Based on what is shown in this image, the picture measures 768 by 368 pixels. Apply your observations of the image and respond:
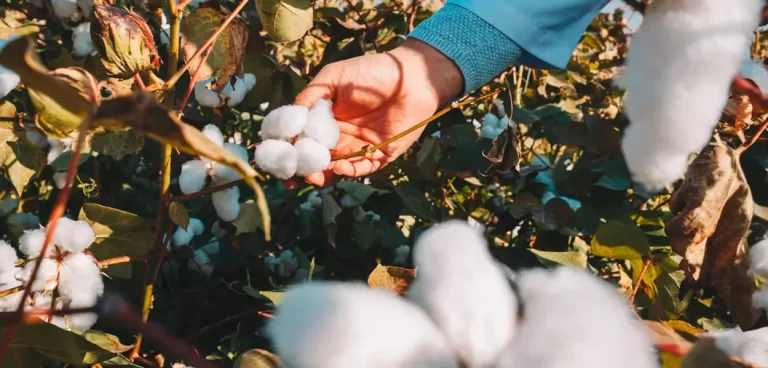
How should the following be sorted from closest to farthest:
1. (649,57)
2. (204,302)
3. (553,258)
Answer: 1. (649,57)
2. (553,258)
3. (204,302)

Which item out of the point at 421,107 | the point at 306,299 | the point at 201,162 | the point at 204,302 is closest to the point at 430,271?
the point at 306,299

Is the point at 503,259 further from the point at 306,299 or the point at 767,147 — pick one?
the point at 306,299

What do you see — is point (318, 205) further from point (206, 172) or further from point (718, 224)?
point (718, 224)

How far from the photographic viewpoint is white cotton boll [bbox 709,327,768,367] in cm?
50

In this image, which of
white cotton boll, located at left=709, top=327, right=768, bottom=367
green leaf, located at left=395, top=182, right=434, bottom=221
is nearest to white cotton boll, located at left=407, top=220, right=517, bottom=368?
white cotton boll, located at left=709, top=327, right=768, bottom=367

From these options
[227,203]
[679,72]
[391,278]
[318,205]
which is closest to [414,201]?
[318,205]

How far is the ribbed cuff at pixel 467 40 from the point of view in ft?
4.26

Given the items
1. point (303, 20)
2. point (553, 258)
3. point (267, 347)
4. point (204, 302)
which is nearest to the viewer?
point (553, 258)

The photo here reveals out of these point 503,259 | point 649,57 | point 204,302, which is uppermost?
point 649,57

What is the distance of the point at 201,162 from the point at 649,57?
65 centimetres

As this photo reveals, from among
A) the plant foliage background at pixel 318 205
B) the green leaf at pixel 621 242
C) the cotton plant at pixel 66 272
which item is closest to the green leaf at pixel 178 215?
the plant foliage background at pixel 318 205

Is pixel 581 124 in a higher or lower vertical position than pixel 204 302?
higher

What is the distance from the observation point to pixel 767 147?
1247 mm

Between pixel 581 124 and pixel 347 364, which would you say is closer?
pixel 347 364
